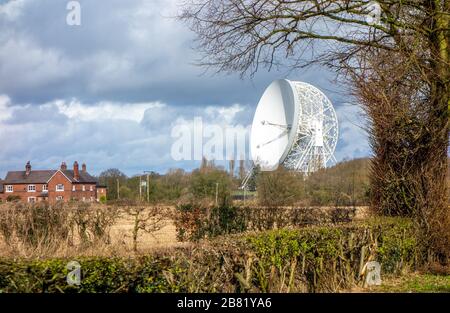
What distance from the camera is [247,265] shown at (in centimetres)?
769

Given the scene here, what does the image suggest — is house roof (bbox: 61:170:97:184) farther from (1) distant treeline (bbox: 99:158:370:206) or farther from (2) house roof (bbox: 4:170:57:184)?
(1) distant treeline (bbox: 99:158:370:206)

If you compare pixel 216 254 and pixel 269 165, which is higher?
pixel 269 165

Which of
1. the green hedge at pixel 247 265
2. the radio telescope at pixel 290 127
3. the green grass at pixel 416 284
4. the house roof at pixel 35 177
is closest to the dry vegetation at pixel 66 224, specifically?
the green hedge at pixel 247 265

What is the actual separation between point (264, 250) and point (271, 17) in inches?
263

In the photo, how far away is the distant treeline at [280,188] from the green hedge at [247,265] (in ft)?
33.7

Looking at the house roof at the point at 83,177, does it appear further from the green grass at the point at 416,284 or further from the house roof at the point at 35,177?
the green grass at the point at 416,284

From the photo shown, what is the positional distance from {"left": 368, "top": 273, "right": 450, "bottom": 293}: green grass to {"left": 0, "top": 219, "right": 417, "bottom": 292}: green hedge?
0.88ft

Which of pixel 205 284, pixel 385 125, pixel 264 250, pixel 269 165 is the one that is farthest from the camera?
pixel 269 165

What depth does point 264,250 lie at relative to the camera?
821 centimetres

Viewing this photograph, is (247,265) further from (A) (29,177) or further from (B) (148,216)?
(A) (29,177)

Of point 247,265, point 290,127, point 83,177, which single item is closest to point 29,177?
point 83,177
